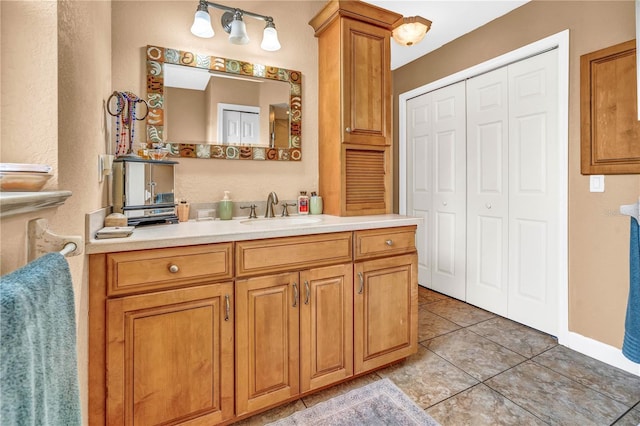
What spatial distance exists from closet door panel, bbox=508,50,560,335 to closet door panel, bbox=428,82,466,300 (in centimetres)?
46

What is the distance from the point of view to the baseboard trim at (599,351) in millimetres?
1857

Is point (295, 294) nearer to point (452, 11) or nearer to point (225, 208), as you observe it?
point (225, 208)

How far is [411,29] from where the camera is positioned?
212 cm

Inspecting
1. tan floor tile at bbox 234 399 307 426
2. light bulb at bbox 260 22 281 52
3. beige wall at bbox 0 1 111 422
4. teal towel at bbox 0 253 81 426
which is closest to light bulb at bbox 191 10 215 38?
light bulb at bbox 260 22 281 52

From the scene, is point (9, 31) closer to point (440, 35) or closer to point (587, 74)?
point (587, 74)

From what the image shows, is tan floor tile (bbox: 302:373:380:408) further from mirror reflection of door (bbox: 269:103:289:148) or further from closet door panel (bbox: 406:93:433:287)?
closet door panel (bbox: 406:93:433:287)

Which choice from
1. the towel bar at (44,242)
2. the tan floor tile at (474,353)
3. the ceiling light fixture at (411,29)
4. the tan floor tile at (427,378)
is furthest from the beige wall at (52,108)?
the tan floor tile at (474,353)

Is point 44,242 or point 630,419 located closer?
point 44,242

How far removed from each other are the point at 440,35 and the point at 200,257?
2.84 meters

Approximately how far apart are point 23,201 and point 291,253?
Answer: 41.5 inches

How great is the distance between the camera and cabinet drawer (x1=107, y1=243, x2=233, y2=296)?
3.87 ft

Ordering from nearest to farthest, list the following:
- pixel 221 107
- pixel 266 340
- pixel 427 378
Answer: pixel 266 340 → pixel 427 378 → pixel 221 107

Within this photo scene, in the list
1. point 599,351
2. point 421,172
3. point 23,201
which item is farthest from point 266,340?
point 421,172

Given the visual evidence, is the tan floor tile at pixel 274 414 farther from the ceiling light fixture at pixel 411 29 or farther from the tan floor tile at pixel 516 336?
the ceiling light fixture at pixel 411 29
